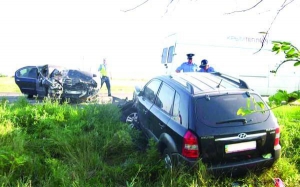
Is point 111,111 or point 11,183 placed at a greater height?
point 111,111

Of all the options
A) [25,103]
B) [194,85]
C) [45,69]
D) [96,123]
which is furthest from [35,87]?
[194,85]

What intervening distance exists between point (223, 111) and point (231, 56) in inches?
340

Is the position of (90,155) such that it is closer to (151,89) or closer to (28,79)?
(151,89)

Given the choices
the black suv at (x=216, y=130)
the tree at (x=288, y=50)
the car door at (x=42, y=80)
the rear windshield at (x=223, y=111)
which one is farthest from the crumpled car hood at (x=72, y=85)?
the tree at (x=288, y=50)

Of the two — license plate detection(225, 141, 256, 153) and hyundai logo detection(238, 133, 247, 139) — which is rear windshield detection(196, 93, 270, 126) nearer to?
hyundai logo detection(238, 133, 247, 139)

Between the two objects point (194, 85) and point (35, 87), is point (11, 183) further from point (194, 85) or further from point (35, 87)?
point (35, 87)

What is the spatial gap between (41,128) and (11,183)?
2.10m

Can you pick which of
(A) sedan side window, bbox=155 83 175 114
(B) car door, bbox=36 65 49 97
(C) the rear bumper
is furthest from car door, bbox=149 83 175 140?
(B) car door, bbox=36 65 49 97

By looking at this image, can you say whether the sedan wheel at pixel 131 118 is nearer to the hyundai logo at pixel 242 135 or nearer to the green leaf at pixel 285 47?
the hyundai logo at pixel 242 135

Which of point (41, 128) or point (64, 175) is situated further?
point (41, 128)

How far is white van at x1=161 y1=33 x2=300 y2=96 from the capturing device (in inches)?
388

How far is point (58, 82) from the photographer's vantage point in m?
8.51

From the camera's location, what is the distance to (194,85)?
381cm

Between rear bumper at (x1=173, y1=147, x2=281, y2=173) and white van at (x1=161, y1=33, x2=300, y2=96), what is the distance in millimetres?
6262
